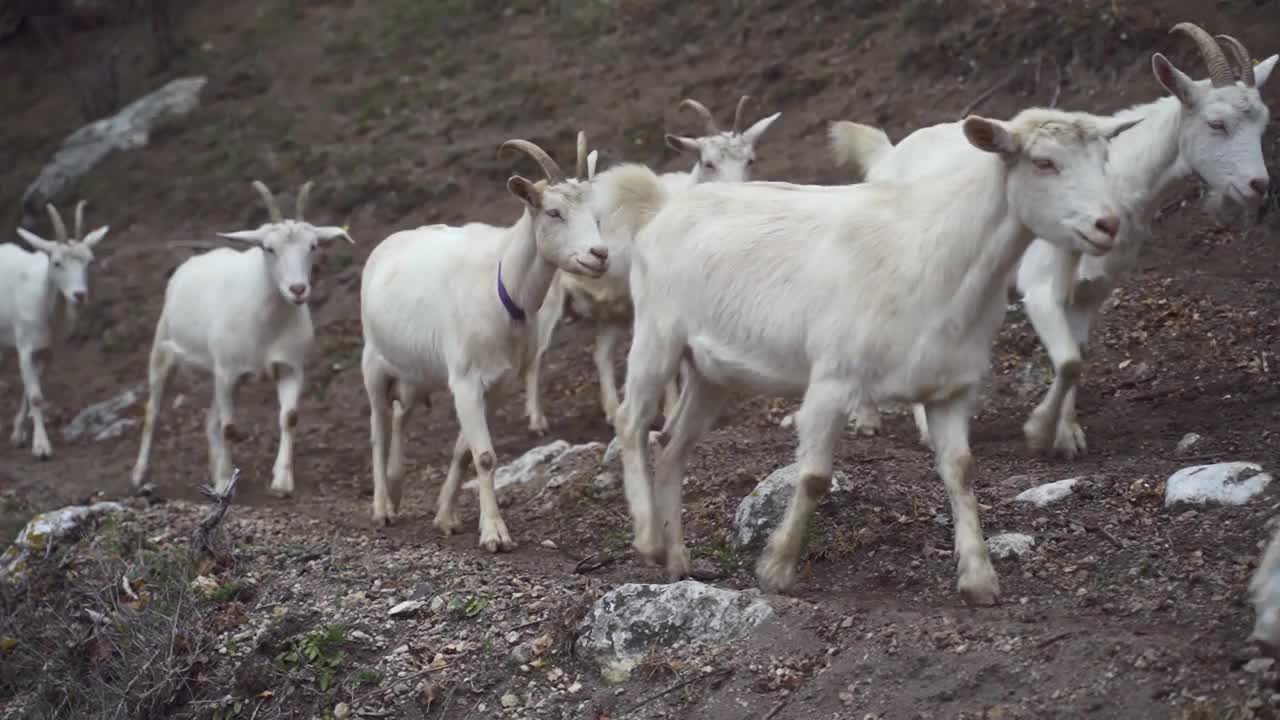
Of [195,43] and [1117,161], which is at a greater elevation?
[1117,161]

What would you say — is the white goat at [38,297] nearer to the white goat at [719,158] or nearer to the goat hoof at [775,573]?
the white goat at [719,158]

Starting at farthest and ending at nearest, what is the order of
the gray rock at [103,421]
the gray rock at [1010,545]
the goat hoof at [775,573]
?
the gray rock at [103,421], the gray rock at [1010,545], the goat hoof at [775,573]

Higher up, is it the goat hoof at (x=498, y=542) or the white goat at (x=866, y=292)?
the white goat at (x=866, y=292)

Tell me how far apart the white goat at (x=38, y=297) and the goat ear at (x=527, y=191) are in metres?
7.86

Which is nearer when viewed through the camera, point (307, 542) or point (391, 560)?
point (391, 560)

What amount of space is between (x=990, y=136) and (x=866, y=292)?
766 mm

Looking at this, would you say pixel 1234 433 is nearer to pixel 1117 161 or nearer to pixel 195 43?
pixel 1117 161

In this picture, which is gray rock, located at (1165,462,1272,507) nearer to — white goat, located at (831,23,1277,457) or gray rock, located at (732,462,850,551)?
white goat, located at (831,23,1277,457)

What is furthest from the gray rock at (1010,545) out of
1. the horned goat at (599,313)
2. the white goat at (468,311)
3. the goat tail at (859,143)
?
the goat tail at (859,143)

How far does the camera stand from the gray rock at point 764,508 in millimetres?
6473

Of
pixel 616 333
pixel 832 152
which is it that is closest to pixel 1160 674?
pixel 832 152

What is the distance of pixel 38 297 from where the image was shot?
14133 mm

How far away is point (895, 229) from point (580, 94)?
40.0ft

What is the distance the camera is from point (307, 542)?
782cm
